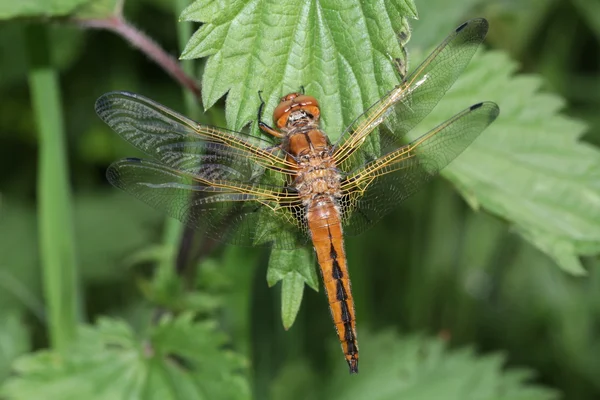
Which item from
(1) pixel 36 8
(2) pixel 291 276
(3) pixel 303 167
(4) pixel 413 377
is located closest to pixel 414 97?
(3) pixel 303 167

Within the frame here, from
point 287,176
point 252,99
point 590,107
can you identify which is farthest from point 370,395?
point 590,107

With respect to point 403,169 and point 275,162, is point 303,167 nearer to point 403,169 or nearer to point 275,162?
point 275,162

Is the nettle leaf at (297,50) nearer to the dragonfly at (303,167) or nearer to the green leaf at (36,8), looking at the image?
the dragonfly at (303,167)

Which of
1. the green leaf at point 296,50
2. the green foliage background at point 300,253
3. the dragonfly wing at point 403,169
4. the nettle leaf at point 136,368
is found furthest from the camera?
the nettle leaf at point 136,368

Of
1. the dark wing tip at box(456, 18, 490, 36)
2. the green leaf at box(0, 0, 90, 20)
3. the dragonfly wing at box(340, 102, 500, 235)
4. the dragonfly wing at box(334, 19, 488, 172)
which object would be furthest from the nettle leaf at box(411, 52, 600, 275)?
the green leaf at box(0, 0, 90, 20)

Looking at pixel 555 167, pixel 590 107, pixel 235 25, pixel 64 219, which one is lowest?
pixel 555 167

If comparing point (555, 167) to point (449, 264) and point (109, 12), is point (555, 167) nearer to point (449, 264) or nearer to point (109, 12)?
point (449, 264)

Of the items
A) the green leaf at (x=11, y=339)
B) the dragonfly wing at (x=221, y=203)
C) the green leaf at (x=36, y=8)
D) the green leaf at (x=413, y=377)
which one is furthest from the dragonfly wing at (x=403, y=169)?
the green leaf at (x=11, y=339)
